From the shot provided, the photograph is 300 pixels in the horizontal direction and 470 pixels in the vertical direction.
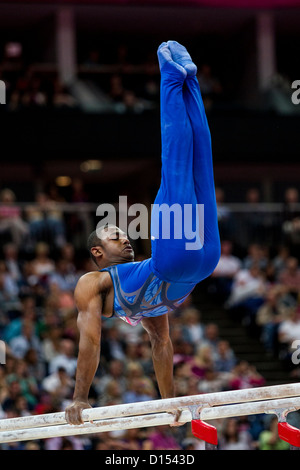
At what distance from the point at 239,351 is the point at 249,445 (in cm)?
316

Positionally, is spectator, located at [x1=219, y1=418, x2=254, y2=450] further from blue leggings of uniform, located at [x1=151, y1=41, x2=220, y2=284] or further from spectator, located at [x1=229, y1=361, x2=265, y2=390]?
blue leggings of uniform, located at [x1=151, y1=41, x2=220, y2=284]

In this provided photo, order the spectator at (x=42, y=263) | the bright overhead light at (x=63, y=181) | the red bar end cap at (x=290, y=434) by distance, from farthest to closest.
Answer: the bright overhead light at (x=63, y=181)
the spectator at (x=42, y=263)
the red bar end cap at (x=290, y=434)

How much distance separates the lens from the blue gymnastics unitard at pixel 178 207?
16.4 feet

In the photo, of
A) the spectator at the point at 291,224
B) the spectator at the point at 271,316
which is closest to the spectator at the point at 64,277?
the spectator at the point at 271,316

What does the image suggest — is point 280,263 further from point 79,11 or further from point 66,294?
point 79,11

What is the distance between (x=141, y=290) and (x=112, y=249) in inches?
18.1

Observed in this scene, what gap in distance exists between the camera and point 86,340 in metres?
→ 5.00

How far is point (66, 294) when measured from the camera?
11.2m

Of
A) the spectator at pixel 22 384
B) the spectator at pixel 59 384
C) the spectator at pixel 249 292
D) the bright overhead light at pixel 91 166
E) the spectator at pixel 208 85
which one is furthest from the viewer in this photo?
the bright overhead light at pixel 91 166

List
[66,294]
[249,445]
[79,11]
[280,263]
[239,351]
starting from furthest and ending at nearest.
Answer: [79,11] → [280,263] → [239,351] → [66,294] → [249,445]

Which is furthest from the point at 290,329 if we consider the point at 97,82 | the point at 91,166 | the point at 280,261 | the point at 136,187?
the point at 97,82

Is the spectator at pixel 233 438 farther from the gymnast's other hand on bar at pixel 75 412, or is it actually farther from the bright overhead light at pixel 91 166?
the bright overhead light at pixel 91 166

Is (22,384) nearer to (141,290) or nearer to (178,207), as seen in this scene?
(141,290)
